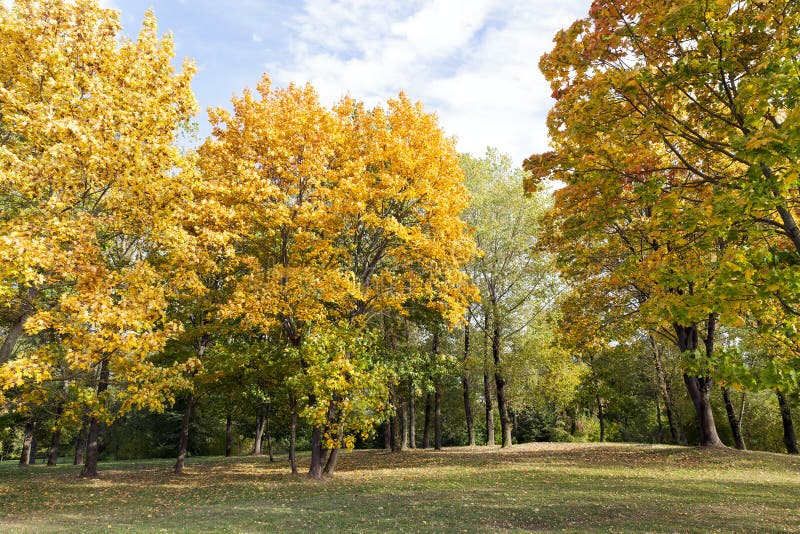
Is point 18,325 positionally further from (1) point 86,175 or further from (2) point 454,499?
(2) point 454,499

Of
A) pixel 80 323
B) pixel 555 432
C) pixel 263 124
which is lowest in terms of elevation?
pixel 555 432

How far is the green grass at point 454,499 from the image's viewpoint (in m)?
9.79

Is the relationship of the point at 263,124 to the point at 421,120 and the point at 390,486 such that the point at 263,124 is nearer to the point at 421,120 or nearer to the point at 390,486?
the point at 421,120

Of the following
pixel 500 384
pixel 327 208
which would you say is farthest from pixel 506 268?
pixel 327 208

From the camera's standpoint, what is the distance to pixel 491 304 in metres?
29.9

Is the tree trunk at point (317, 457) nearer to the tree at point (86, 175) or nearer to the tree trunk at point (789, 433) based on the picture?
the tree at point (86, 175)

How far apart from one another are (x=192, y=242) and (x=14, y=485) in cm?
1607

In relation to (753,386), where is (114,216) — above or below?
above

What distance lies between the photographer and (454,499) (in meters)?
12.5

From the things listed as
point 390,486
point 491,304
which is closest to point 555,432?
point 491,304

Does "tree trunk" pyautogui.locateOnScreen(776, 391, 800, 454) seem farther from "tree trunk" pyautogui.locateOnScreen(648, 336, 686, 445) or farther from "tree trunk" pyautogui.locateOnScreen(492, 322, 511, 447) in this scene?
"tree trunk" pyautogui.locateOnScreen(492, 322, 511, 447)

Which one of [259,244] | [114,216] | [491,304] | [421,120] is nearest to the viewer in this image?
[114,216]

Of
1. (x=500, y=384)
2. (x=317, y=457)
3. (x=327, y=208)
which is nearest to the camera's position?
(x=327, y=208)

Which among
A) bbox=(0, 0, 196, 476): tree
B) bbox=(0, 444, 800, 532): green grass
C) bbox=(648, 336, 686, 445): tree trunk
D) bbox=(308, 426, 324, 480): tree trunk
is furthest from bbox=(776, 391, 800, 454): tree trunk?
bbox=(0, 0, 196, 476): tree
